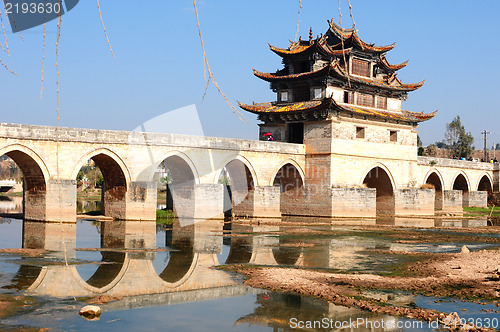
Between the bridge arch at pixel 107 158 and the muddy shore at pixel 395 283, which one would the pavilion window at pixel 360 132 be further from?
the muddy shore at pixel 395 283

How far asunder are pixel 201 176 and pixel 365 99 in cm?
1337

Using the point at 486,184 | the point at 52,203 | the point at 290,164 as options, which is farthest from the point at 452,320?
the point at 486,184

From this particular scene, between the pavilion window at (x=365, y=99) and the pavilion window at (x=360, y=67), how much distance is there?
5.16 feet

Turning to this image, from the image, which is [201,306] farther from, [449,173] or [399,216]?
[449,173]

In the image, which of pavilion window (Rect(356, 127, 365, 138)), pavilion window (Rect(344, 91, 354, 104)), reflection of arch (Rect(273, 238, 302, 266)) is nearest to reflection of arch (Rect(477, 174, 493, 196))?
pavilion window (Rect(356, 127, 365, 138))

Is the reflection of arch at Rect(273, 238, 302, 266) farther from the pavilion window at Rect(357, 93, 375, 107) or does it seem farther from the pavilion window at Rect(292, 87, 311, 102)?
the pavilion window at Rect(357, 93, 375, 107)

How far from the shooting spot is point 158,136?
27438 mm

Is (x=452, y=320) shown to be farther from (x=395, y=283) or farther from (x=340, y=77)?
(x=340, y=77)

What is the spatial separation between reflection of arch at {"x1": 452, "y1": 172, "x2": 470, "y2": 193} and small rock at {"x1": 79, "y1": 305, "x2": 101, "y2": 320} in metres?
42.0

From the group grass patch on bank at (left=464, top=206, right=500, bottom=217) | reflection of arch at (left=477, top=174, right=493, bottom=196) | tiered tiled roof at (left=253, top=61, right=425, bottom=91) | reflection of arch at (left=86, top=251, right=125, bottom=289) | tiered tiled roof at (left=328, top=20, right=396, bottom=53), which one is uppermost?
tiered tiled roof at (left=328, top=20, right=396, bottom=53)

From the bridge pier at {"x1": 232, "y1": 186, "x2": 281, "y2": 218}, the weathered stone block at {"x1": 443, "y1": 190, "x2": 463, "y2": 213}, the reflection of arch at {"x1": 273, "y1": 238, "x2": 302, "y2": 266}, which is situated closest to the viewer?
the reflection of arch at {"x1": 273, "y1": 238, "x2": 302, "y2": 266}

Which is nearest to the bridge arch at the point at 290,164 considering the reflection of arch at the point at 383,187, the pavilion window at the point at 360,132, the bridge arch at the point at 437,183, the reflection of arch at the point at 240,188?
the reflection of arch at the point at 240,188

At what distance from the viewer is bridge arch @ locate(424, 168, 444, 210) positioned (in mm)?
41938

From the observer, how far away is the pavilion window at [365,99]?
3525 cm
